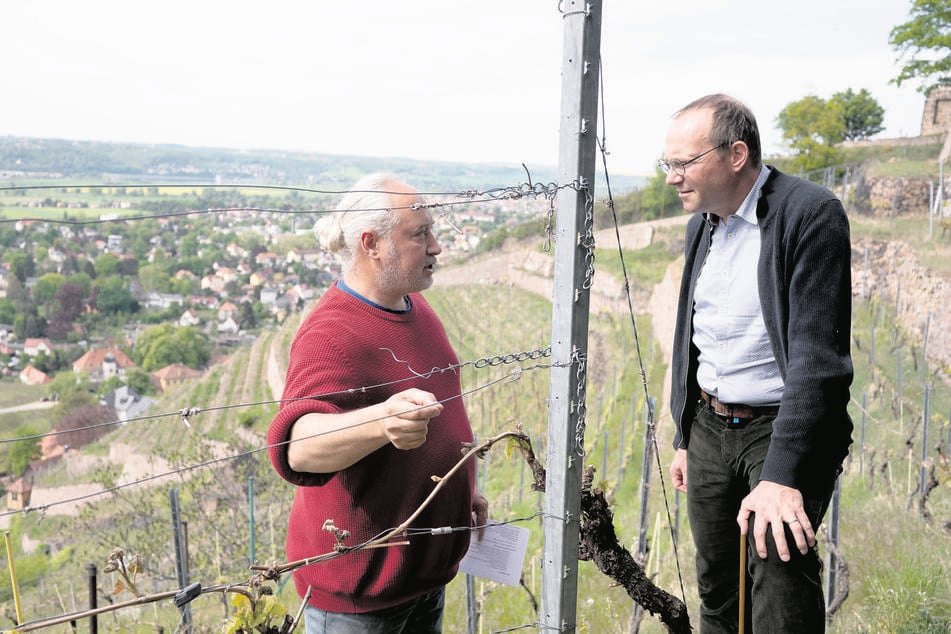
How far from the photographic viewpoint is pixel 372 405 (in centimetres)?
145

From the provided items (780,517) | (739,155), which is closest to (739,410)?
(780,517)

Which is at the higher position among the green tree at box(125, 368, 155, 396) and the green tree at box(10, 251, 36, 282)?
the green tree at box(10, 251, 36, 282)

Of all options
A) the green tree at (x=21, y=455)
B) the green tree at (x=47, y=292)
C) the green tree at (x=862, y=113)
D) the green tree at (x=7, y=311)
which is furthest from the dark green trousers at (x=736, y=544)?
the green tree at (x=7, y=311)

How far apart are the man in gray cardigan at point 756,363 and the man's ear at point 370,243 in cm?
65

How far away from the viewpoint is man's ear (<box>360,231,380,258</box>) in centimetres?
159

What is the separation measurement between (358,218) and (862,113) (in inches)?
1365

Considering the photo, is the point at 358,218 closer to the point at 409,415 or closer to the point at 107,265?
the point at 409,415

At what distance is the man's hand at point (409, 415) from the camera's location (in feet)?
4.19

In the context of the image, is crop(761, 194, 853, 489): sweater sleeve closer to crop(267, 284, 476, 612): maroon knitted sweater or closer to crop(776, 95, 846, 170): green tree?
crop(267, 284, 476, 612): maroon knitted sweater

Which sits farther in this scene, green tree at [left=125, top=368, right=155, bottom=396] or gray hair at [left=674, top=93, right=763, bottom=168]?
green tree at [left=125, top=368, right=155, bottom=396]

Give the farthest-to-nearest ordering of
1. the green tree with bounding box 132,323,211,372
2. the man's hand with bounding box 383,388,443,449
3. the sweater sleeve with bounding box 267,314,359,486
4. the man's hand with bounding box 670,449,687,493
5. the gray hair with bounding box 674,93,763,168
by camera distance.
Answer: the green tree with bounding box 132,323,211,372, the man's hand with bounding box 670,449,687,493, the gray hair with bounding box 674,93,763,168, the sweater sleeve with bounding box 267,314,359,486, the man's hand with bounding box 383,388,443,449

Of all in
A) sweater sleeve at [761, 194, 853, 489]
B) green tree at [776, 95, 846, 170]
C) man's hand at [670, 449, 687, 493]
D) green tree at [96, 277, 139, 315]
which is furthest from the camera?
green tree at [96, 277, 139, 315]

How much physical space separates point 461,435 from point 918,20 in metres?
23.8

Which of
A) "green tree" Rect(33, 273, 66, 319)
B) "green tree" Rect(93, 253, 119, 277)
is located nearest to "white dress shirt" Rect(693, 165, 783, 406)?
"green tree" Rect(33, 273, 66, 319)
